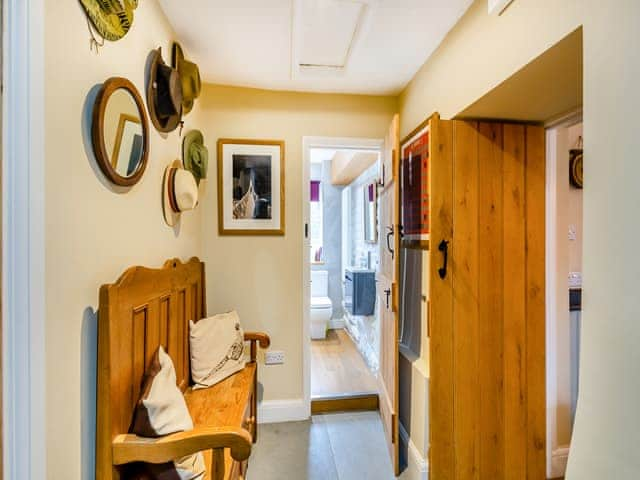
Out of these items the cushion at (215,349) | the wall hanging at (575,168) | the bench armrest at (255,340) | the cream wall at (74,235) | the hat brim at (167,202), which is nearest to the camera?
the cream wall at (74,235)

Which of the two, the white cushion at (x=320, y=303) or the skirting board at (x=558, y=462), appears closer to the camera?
the skirting board at (x=558, y=462)

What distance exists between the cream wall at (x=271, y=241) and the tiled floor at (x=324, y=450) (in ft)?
0.87

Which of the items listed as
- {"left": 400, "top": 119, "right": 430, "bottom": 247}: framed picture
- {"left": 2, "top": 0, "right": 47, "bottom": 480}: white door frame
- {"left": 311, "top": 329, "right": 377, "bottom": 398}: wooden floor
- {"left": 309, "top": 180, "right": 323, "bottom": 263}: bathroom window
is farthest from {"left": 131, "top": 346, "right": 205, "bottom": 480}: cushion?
{"left": 309, "top": 180, "right": 323, "bottom": 263}: bathroom window

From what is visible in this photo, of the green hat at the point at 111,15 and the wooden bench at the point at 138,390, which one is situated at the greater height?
the green hat at the point at 111,15

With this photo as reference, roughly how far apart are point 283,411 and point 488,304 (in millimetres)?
1644

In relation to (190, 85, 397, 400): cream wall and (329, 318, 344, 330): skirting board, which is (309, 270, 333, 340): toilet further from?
(190, 85, 397, 400): cream wall

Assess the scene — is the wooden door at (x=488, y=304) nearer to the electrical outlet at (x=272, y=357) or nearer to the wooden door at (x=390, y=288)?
the wooden door at (x=390, y=288)

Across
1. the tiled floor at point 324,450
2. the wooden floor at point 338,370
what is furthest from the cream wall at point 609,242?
the wooden floor at point 338,370

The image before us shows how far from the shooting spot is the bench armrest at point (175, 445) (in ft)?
3.44

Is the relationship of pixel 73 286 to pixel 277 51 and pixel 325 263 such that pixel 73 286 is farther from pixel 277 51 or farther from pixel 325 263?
pixel 325 263

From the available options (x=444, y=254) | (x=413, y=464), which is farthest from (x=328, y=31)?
(x=413, y=464)

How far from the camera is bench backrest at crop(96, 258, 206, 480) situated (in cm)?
102

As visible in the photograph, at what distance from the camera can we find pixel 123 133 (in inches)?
46.6

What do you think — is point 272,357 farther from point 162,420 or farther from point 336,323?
point 336,323
